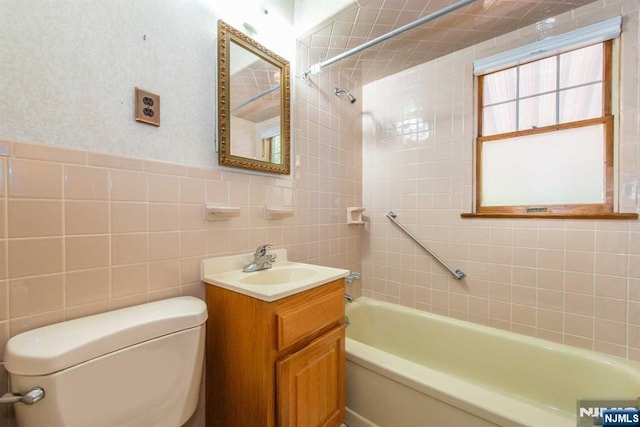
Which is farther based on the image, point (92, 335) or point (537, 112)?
point (537, 112)

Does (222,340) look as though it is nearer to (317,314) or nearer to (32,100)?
(317,314)

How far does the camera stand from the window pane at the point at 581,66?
4.81 feet

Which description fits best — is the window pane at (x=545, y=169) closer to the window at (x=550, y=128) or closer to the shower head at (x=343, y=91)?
the window at (x=550, y=128)

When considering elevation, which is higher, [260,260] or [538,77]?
[538,77]

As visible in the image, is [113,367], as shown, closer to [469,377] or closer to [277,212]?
[277,212]

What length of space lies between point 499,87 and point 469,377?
6.31ft

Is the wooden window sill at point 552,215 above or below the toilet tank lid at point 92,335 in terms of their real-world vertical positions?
above

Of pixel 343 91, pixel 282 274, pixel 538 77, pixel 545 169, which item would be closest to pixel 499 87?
pixel 538 77

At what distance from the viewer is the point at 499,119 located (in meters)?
1.76

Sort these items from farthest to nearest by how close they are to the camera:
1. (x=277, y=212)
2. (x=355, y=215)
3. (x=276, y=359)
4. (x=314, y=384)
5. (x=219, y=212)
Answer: (x=355, y=215)
(x=277, y=212)
(x=219, y=212)
(x=314, y=384)
(x=276, y=359)

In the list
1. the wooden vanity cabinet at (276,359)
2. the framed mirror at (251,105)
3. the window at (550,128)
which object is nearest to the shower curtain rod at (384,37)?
the framed mirror at (251,105)

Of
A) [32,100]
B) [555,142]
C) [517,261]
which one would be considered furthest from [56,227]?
[555,142]

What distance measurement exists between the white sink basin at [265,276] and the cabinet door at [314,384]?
0.86ft

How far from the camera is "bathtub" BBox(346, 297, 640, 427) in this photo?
3.41 feet
